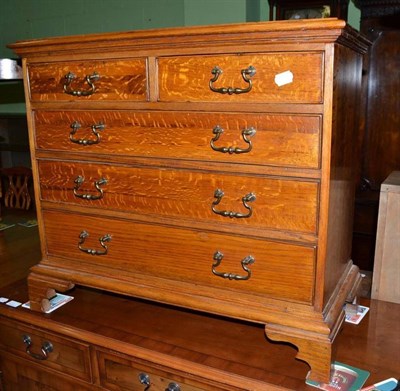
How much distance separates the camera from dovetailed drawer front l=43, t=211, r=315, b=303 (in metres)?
1.37

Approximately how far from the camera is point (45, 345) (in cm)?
176

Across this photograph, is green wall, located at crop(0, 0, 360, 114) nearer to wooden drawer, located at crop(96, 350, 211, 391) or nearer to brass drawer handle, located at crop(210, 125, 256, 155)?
brass drawer handle, located at crop(210, 125, 256, 155)

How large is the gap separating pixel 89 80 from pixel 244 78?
0.51 m

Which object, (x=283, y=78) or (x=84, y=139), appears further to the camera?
(x=84, y=139)

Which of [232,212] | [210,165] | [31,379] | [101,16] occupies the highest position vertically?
[101,16]

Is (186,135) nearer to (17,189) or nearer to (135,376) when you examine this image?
(135,376)

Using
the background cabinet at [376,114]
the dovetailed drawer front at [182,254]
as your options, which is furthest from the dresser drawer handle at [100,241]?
the background cabinet at [376,114]

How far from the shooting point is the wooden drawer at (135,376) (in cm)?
151

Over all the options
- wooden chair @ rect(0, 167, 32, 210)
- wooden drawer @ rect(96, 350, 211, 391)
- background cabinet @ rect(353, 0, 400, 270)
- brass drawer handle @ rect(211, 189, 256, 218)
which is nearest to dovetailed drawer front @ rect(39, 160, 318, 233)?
brass drawer handle @ rect(211, 189, 256, 218)

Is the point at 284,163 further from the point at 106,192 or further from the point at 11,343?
the point at 11,343

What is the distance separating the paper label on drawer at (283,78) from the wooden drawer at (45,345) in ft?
3.47

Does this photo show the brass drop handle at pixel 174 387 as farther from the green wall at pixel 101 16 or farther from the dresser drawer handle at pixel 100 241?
the green wall at pixel 101 16

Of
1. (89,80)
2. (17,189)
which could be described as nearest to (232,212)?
(89,80)

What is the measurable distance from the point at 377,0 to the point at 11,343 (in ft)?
9.19
